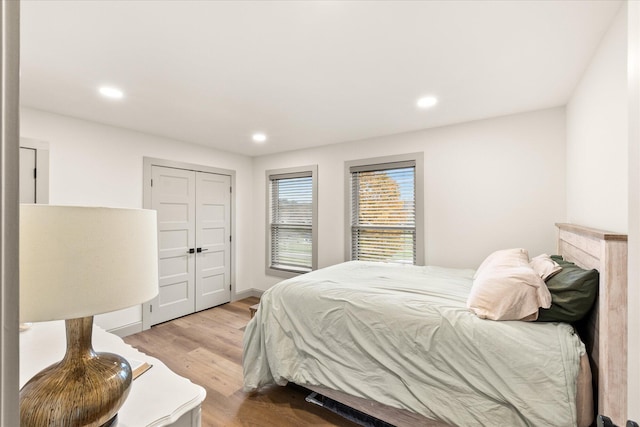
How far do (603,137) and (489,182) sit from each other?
132 cm

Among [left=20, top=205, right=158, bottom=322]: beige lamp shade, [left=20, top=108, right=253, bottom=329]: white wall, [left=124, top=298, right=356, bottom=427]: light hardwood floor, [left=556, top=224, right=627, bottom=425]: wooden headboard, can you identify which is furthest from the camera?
[left=20, top=108, right=253, bottom=329]: white wall

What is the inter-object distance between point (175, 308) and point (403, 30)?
160 inches

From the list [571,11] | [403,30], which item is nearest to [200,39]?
[403,30]

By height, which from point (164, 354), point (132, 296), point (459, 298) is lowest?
point (164, 354)

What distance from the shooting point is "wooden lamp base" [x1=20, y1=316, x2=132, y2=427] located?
74cm

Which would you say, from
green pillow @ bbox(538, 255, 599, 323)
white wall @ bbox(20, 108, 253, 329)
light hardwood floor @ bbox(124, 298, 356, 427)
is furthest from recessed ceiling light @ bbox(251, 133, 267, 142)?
green pillow @ bbox(538, 255, 599, 323)

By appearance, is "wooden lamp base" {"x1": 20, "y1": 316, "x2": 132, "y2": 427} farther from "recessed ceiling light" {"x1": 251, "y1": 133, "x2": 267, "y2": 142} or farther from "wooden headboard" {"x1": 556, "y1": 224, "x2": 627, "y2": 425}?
"recessed ceiling light" {"x1": 251, "y1": 133, "x2": 267, "y2": 142}

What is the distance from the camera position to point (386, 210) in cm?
370

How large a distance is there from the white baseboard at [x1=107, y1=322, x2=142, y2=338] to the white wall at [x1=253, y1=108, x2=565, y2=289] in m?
3.58

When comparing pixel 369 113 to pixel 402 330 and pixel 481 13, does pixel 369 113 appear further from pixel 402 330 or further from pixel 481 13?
pixel 402 330

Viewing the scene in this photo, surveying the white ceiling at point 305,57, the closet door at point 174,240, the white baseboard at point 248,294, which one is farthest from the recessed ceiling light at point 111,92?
the white baseboard at point 248,294

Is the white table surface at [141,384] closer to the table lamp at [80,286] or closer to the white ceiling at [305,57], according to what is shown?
the table lamp at [80,286]

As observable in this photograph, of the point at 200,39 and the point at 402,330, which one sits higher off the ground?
the point at 200,39

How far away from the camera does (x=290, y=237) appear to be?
464cm
